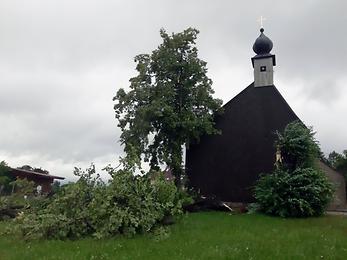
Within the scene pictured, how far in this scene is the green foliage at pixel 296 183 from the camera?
17344 millimetres

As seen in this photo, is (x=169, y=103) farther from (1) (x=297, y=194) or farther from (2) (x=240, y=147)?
(1) (x=297, y=194)

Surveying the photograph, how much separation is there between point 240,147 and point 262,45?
25.5 ft

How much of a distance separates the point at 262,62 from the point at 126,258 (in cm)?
2056

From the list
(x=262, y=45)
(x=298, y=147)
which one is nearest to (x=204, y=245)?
(x=298, y=147)

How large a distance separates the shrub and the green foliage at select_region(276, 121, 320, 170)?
0.80 metres

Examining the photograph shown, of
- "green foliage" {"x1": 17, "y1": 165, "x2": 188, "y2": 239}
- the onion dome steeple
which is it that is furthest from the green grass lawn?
the onion dome steeple

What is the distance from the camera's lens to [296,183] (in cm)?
1781

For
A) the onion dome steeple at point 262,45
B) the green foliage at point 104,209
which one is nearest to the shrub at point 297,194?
the green foliage at point 104,209

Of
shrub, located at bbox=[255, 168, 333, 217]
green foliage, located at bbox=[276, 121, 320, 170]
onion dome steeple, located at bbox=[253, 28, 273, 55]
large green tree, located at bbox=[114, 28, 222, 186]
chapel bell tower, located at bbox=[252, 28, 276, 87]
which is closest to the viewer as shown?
shrub, located at bbox=[255, 168, 333, 217]

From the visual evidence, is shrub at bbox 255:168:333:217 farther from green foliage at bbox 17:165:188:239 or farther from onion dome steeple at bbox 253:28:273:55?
onion dome steeple at bbox 253:28:273:55

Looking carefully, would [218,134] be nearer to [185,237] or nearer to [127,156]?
[127,156]

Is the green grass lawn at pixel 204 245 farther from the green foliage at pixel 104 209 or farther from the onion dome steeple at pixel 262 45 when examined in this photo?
the onion dome steeple at pixel 262 45

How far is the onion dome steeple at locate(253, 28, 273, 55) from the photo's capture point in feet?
87.6

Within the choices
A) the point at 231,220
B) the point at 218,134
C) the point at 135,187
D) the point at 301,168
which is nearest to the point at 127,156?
the point at 135,187
